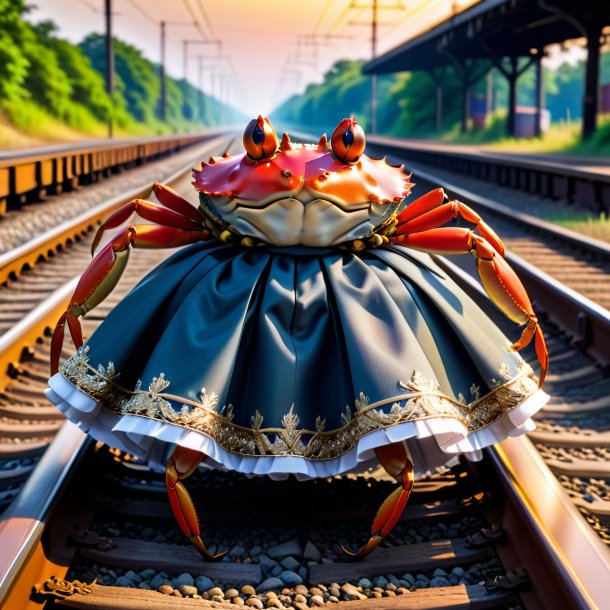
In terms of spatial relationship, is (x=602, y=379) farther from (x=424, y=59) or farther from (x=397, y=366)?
(x=424, y=59)

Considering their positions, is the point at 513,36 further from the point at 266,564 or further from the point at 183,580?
the point at 183,580

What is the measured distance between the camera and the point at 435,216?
2631 mm

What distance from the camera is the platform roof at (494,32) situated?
81.1 ft

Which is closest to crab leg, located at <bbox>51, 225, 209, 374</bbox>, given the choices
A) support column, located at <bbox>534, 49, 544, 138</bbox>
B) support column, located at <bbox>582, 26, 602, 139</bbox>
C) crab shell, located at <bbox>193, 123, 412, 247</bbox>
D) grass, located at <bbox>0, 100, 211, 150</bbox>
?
crab shell, located at <bbox>193, 123, 412, 247</bbox>

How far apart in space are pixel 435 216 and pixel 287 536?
1.14m

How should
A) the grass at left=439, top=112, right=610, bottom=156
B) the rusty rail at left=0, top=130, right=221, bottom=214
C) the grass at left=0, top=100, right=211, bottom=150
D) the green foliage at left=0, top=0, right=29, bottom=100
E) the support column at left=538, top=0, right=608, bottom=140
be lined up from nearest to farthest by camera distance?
1. the rusty rail at left=0, top=130, right=221, bottom=214
2. the support column at left=538, top=0, right=608, bottom=140
3. the grass at left=439, top=112, right=610, bottom=156
4. the grass at left=0, top=100, right=211, bottom=150
5. the green foliage at left=0, top=0, right=29, bottom=100

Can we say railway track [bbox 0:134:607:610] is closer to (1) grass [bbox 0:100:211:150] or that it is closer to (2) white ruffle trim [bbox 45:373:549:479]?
(2) white ruffle trim [bbox 45:373:549:479]

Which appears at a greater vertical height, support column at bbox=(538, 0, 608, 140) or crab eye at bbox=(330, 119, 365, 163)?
support column at bbox=(538, 0, 608, 140)

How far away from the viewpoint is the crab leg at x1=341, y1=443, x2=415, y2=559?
2.22 metres

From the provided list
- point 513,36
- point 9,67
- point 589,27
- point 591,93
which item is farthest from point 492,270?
point 9,67

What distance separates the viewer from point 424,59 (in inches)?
1895

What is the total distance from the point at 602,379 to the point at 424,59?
152 ft

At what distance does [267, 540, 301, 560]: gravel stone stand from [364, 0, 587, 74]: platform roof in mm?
22060

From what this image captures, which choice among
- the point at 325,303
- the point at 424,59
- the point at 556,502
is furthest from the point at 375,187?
the point at 424,59
